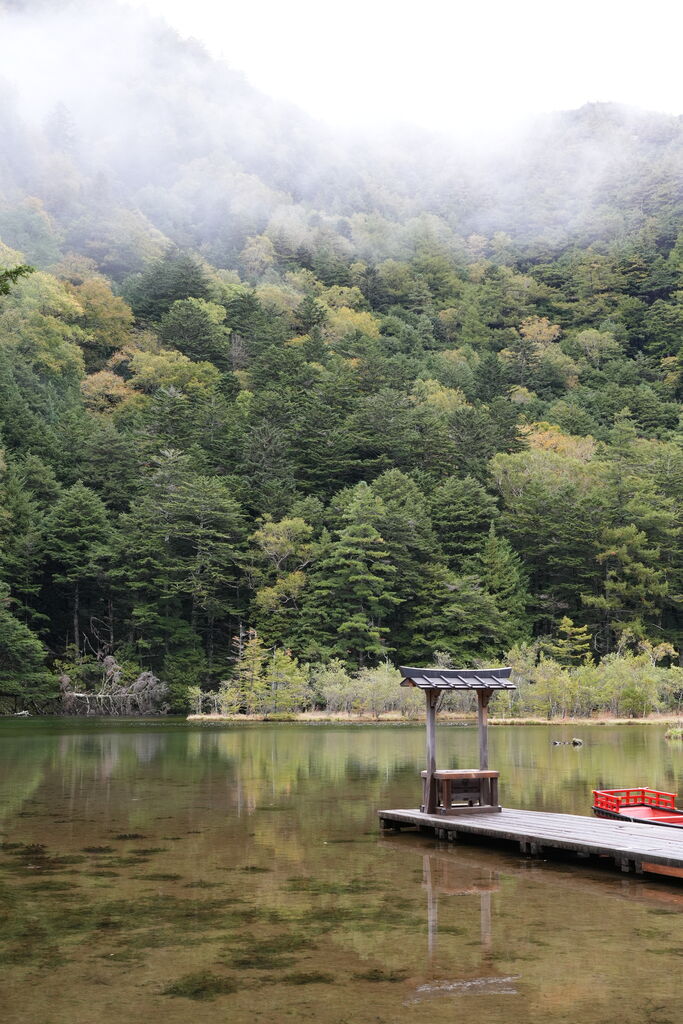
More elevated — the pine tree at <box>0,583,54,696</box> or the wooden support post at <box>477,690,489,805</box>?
the pine tree at <box>0,583,54,696</box>

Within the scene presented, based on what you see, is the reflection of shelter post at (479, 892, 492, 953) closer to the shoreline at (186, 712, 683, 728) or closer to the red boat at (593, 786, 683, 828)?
the red boat at (593, 786, 683, 828)

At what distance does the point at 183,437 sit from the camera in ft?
210

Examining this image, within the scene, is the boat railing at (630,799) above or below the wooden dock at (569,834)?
above

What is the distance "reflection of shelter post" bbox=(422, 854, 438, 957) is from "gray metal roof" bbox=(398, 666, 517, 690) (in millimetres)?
2739

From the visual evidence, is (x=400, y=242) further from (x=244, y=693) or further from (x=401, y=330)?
(x=244, y=693)

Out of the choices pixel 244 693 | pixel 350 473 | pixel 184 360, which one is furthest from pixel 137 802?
pixel 184 360

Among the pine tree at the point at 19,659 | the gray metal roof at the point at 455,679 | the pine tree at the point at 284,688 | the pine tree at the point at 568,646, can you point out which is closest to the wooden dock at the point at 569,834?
the gray metal roof at the point at 455,679

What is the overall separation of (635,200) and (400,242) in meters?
28.4

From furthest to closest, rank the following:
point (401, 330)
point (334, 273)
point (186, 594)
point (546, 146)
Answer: point (546, 146) → point (334, 273) → point (401, 330) → point (186, 594)

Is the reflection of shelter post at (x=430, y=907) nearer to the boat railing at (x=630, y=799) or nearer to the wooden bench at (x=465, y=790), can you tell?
the wooden bench at (x=465, y=790)

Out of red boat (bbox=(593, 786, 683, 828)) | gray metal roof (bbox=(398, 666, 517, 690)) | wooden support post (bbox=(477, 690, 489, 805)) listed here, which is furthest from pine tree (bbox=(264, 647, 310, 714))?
red boat (bbox=(593, 786, 683, 828))

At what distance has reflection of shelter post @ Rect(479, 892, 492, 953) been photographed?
7.62 meters

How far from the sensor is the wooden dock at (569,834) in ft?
33.5

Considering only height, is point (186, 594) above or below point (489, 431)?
below
